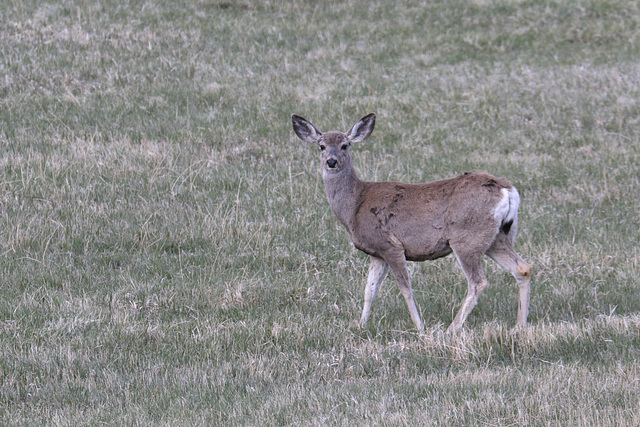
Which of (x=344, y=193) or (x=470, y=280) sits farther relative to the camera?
(x=344, y=193)

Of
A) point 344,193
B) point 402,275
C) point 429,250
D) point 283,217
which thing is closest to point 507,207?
point 429,250

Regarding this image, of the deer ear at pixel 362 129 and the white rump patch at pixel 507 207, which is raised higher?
the deer ear at pixel 362 129

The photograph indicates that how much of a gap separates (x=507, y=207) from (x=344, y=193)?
1354mm

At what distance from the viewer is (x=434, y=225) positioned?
6.41m

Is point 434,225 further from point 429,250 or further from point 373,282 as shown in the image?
point 373,282

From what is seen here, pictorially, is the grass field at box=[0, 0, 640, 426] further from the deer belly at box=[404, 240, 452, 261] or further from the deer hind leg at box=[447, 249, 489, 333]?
the deer belly at box=[404, 240, 452, 261]

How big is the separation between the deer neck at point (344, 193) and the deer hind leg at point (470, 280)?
37.0 inches

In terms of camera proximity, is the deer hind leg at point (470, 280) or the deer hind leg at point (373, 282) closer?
the deer hind leg at point (470, 280)

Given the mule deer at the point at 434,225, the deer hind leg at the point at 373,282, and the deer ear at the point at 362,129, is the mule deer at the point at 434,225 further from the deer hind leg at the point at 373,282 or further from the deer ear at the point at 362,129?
the deer ear at the point at 362,129

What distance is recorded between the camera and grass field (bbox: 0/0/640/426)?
202 inches

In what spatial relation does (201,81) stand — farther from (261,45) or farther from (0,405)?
(0,405)

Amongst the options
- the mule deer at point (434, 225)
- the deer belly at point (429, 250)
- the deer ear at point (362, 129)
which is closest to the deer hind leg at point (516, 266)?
the mule deer at point (434, 225)

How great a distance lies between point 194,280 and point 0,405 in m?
2.63

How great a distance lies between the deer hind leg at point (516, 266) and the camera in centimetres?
648
